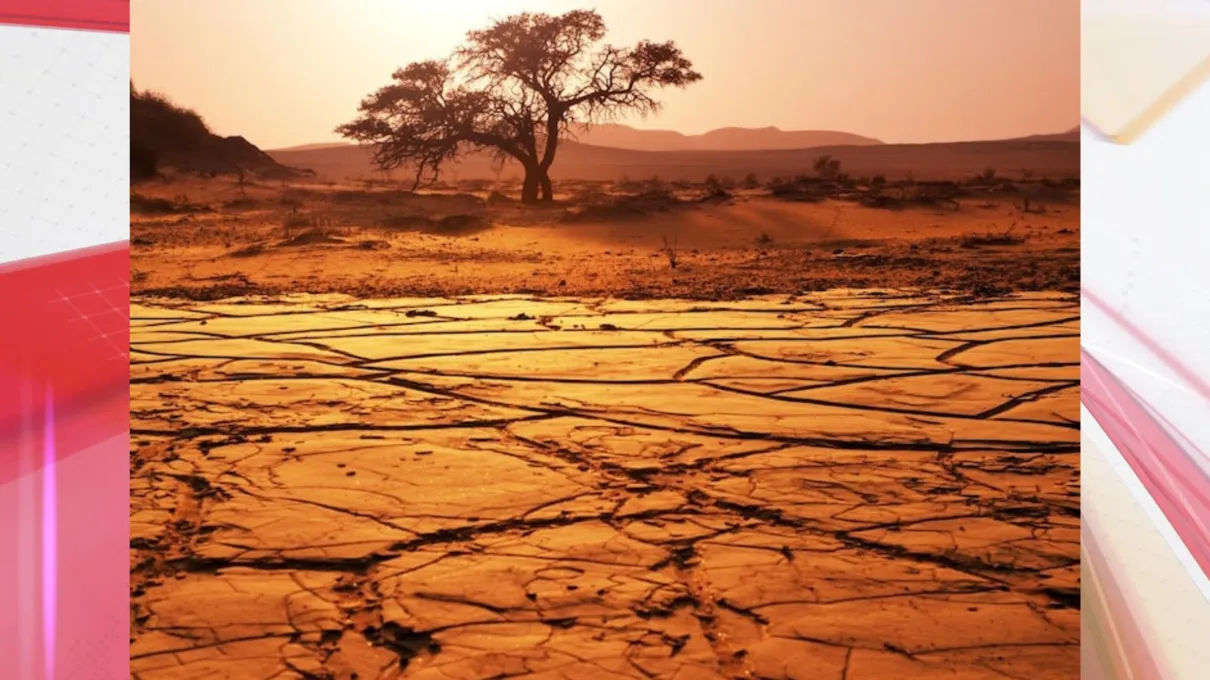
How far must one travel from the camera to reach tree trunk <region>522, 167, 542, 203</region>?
11211mm

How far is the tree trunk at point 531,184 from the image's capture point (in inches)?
441

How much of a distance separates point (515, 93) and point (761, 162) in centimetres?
540

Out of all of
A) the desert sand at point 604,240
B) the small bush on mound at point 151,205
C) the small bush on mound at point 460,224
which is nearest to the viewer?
the desert sand at point 604,240

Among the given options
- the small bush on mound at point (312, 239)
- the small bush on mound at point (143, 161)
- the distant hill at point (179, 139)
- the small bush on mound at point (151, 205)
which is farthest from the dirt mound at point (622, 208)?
the small bush on mound at point (143, 161)

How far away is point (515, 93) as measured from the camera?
1117 centimetres

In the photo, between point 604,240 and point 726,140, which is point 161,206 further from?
point 726,140

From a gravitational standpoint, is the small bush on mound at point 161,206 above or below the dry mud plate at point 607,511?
above

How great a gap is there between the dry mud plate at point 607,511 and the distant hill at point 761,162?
792cm

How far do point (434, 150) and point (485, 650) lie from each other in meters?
9.89

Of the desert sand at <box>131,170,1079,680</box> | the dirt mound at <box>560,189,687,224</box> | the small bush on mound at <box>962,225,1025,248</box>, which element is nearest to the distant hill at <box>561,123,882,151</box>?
the dirt mound at <box>560,189,687,224</box>
